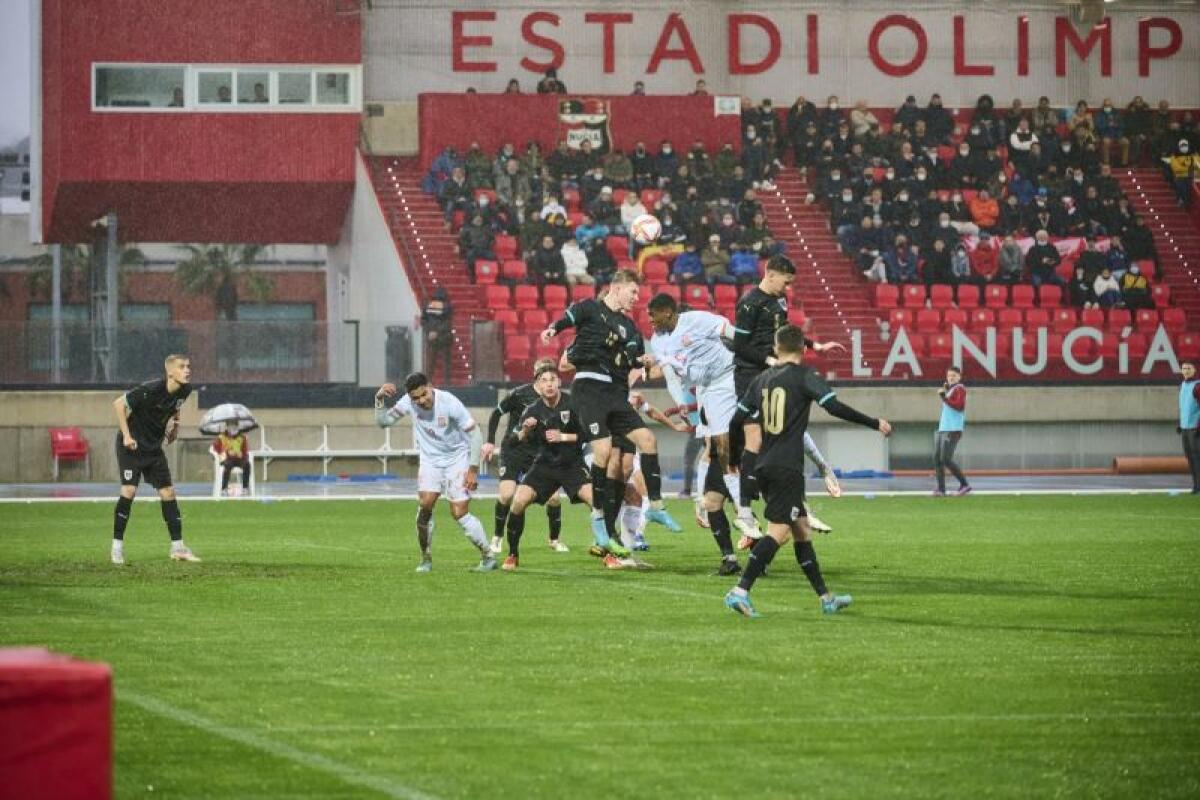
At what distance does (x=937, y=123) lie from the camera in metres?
48.5

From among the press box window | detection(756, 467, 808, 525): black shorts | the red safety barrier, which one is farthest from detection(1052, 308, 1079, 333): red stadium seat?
the red safety barrier

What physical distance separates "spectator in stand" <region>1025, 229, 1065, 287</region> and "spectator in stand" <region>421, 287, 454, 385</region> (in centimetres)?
1310

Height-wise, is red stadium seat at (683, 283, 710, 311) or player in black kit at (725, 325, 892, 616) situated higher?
red stadium seat at (683, 283, 710, 311)

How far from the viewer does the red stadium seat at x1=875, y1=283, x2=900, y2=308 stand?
43.5 meters

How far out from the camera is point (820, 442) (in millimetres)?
41406

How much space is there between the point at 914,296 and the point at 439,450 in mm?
27153

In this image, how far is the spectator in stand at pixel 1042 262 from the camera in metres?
44.5

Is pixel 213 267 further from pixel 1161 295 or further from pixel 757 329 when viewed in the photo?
pixel 757 329

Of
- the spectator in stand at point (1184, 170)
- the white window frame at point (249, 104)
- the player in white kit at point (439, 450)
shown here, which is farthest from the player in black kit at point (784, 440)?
the spectator in stand at point (1184, 170)

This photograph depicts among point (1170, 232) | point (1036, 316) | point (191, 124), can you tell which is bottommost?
point (1036, 316)

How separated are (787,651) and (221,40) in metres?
37.7

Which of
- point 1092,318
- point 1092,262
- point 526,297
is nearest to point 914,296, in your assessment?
point 1092,318

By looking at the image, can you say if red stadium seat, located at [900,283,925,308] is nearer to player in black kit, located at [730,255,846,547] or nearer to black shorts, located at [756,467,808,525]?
player in black kit, located at [730,255,846,547]

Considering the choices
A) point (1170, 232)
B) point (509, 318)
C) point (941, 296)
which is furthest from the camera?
point (1170, 232)
